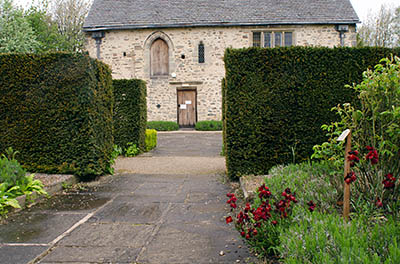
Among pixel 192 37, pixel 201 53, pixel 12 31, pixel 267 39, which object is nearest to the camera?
pixel 267 39

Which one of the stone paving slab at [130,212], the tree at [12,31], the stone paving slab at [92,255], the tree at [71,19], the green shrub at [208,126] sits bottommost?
the stone paving slab at [92,255]

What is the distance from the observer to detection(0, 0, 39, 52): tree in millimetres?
20953

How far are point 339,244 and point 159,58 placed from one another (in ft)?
62.7

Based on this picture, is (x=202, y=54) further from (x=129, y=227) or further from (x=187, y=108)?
(x=129, y=227)

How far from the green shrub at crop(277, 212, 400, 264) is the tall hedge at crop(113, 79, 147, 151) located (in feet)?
26.2

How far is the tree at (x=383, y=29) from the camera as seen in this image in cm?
2784

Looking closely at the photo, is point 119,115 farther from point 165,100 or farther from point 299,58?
point 165,100

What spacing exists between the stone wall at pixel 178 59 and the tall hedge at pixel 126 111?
9999 millimetres

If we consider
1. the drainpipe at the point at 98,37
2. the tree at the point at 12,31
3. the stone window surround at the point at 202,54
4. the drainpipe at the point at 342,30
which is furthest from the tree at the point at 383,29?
the tree at the point at 12,31

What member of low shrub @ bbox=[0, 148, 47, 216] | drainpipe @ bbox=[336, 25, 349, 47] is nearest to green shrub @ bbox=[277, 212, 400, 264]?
low shrub @ bbox=[0, 148, 47, 216]

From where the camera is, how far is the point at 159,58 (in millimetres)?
20094

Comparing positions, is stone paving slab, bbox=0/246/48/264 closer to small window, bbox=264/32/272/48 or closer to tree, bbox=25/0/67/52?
small window, bbox=264/32/272/48

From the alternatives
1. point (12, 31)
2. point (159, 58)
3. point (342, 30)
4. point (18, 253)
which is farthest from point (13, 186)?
point (12, 31)

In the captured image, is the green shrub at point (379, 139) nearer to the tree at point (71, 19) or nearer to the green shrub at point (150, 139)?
the green shrub at point (150, 139)
